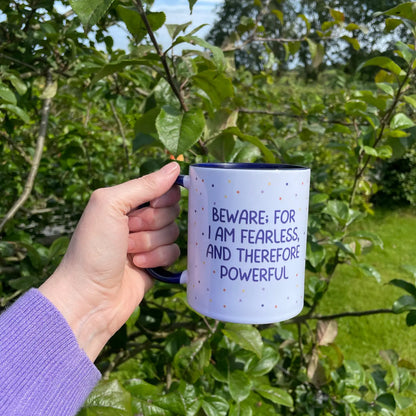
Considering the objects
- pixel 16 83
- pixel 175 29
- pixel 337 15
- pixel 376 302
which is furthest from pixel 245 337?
pixel 376 302

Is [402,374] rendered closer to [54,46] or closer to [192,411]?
[192,411]

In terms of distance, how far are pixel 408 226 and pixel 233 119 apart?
5059 millimetres

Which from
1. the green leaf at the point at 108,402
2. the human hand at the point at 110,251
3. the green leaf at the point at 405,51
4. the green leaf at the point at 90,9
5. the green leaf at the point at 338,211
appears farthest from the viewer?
the green leaf at the point at 338,211

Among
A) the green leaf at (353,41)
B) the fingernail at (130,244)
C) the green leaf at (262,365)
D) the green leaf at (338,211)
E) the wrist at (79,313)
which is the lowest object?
the green leaf at (262,365)

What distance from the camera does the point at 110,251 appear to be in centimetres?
98

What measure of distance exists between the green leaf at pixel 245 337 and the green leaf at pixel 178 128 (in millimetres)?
504

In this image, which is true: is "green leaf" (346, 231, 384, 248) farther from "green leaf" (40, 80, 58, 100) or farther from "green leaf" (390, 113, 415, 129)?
"green leaf" (40, 80, 58, 100)

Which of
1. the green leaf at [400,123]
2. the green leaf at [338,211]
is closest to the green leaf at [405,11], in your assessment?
the green leaf at [400,123]

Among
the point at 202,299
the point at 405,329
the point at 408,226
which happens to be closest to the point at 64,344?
the point at 202,299

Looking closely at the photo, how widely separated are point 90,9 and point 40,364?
62cm

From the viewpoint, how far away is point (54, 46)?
1.71 meters

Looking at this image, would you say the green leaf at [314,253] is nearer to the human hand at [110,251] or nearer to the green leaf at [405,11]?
the human hand at [110,251]

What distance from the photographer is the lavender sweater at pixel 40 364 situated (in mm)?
780

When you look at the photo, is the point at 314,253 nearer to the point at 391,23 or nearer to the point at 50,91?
the point at 391,23
